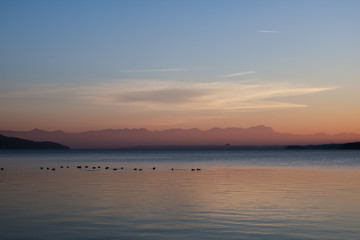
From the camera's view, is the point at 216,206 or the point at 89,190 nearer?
the point at 216,206

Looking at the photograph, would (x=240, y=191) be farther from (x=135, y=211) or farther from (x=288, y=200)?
(x=135, y=211)

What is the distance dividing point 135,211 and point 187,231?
6.18 metres

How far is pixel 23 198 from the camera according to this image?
31.1m

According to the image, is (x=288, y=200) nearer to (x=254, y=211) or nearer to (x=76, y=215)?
(x=254, y=211)

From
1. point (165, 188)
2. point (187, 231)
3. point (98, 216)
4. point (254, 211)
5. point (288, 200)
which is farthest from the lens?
point (165, 188)

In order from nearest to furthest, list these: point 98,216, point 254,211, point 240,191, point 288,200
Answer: point 98,216, point 254,211, point 288,200, point 240,191

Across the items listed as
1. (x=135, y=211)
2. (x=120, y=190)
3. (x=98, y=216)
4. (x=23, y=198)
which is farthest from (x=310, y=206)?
(x=23, y=198)

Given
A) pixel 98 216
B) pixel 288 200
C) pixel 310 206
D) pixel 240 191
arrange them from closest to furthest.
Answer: pixel 98 216, pixel 310 206, pixel 288 200, pixel 240 191

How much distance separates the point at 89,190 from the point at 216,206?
44.6 ft

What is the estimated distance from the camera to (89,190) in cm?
3688

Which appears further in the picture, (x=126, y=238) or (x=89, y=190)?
(x=89, y=190)

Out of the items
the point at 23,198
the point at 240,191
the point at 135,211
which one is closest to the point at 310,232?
the point at 135,211

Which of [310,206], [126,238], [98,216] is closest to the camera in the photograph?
[126,238]

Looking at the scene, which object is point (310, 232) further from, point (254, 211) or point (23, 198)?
point (23, 198)
